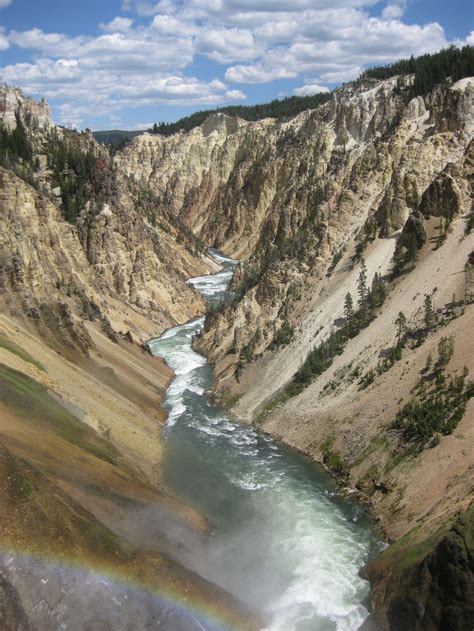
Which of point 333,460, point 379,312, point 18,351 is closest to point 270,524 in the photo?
point 333,460

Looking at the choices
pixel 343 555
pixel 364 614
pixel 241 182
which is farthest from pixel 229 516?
pixel 241 182

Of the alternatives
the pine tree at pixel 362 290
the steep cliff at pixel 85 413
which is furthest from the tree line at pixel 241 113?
the pine tree at pixel 362 290

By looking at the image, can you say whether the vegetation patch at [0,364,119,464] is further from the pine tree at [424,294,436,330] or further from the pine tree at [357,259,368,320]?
the pine tree at [357,259,368,320]

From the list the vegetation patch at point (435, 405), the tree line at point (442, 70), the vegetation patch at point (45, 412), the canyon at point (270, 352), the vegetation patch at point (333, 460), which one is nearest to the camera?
the canyon at point (270, 352)

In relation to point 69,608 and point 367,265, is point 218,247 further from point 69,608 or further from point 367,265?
point 69,608

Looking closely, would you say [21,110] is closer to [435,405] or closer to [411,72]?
[411,72]

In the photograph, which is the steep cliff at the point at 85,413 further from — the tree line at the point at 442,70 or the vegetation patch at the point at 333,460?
the tree line at the point at 442,70
